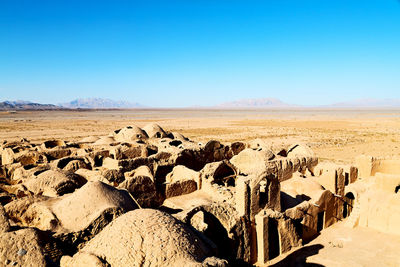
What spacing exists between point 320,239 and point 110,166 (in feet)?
27.1

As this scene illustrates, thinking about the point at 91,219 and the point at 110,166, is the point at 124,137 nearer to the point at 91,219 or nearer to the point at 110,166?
the point at 110,166

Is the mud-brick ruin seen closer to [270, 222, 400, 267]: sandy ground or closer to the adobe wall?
the adobe wall

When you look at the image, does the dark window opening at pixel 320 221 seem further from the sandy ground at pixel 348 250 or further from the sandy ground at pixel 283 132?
the sandy ground at pixel 283 132

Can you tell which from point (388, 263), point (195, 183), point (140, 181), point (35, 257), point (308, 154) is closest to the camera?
point (35, 257)

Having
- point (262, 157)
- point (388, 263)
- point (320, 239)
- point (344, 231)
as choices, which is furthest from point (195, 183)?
point (388, 263)

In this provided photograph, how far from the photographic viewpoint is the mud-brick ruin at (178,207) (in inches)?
190

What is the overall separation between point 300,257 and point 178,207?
3763 mm

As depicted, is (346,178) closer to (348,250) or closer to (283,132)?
(348,250)

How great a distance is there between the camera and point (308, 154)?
571 inches

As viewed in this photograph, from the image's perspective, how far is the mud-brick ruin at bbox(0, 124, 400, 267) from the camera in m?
4.83

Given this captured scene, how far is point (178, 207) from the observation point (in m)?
9.39

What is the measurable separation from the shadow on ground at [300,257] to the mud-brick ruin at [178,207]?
24cm

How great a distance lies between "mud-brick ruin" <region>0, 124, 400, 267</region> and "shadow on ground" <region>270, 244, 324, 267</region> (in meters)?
0.24

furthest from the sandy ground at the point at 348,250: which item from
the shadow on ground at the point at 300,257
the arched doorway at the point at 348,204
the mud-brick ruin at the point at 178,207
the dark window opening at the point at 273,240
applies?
the arched doorway at the point at 348,204
